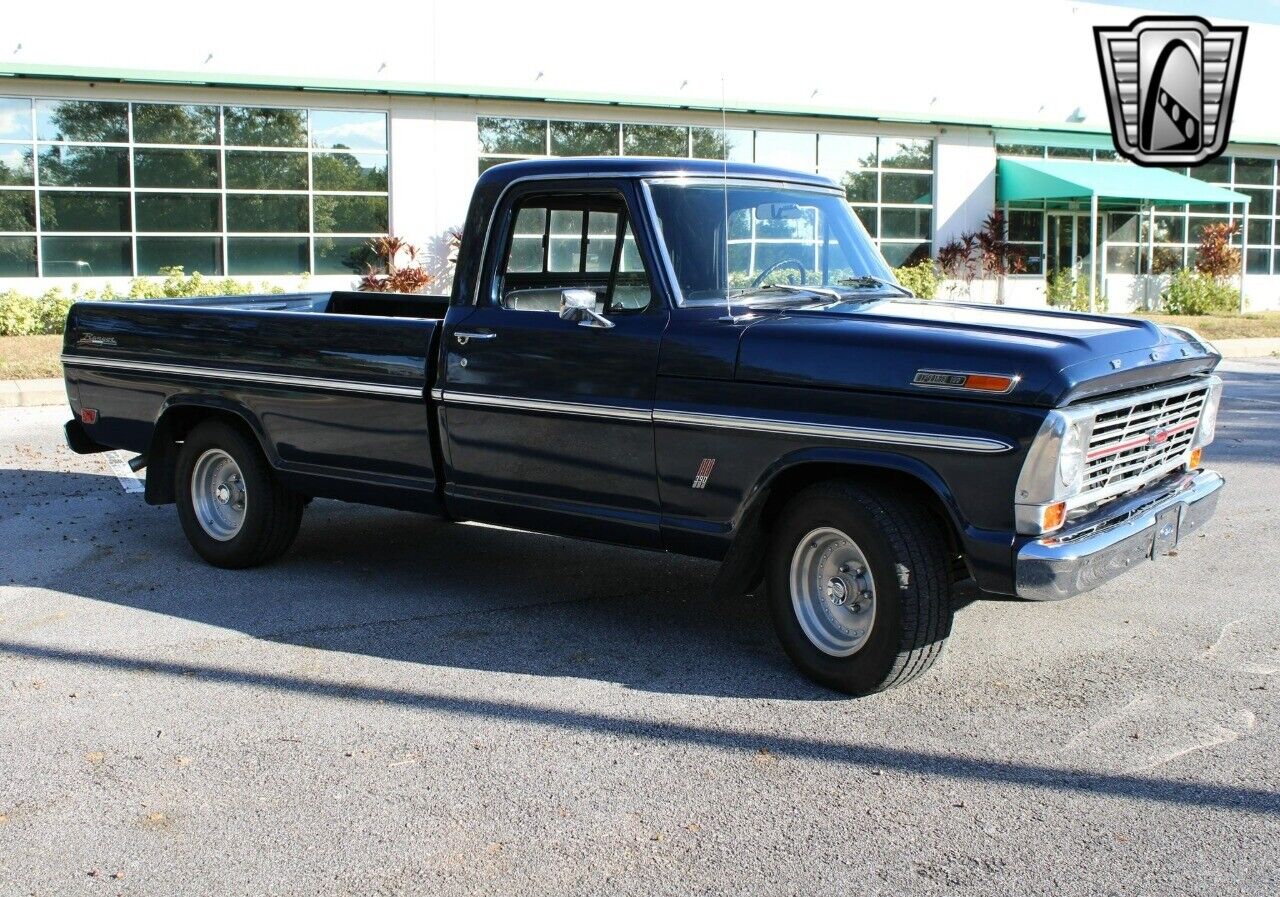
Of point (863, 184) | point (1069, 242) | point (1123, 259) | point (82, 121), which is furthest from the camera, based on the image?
point (1123, 259)

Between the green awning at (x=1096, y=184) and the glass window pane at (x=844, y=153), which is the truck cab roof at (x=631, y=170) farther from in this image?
the green awning at (x=1096, y=184)

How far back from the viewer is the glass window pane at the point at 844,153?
28.3m

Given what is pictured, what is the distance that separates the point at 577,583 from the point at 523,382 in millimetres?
1429

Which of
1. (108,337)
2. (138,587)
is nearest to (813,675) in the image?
(138,587)

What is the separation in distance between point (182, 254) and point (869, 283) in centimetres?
1885

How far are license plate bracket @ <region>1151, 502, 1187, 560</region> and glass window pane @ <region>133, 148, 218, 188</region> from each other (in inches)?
806

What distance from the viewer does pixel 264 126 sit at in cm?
2342

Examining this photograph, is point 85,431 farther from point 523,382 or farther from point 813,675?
point 813,675

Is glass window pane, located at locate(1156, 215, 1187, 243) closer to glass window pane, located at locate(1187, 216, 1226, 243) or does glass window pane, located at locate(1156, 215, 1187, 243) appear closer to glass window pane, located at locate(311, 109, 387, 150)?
glass window pane, located at locate(1187, 216, 1226, 243)

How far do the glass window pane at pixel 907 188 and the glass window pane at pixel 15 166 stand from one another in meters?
16.5

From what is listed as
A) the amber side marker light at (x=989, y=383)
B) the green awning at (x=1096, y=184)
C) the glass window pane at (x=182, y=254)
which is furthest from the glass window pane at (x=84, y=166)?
the amber side marker light at (x=989, y=383)

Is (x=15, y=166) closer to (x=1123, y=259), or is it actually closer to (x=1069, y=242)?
(x=1069, y=242)

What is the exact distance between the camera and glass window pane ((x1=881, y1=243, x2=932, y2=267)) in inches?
1144

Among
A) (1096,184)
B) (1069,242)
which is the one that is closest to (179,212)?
(1096,184)
